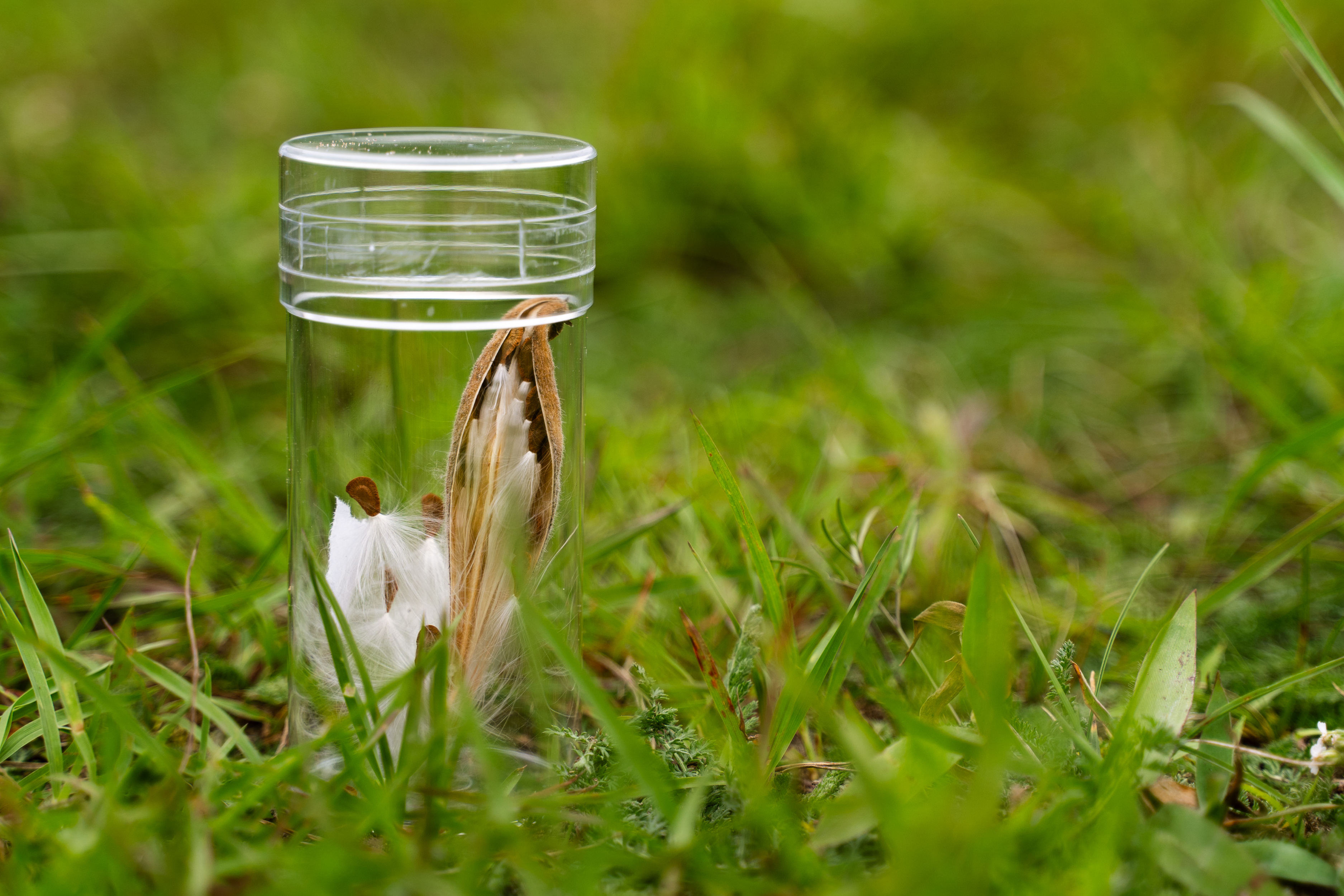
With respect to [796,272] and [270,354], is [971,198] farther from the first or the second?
[270,354]

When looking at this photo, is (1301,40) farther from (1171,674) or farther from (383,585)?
(383,585)

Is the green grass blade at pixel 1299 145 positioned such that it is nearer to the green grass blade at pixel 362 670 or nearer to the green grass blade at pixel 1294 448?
the green grass blade at pixel 1294 448

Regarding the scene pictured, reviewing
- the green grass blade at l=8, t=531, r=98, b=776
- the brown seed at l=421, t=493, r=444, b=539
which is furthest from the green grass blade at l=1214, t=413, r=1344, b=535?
the green grass blade at l=8, t=531, r=98, b=776

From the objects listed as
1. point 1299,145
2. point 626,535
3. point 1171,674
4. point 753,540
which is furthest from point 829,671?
point 1299,145

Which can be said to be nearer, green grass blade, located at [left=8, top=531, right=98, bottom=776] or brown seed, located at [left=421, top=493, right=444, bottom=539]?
green grass blade, located at [left=8, top=531, right=98, bottom=776]

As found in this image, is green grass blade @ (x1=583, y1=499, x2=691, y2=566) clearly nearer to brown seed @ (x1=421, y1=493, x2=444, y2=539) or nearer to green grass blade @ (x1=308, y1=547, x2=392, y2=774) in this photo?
brown seed @ (x1=421, y1=493, x2=444, y2=539)

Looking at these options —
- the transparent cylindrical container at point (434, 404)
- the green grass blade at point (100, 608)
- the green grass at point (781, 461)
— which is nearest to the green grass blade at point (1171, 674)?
the green grass at point (781, 461)

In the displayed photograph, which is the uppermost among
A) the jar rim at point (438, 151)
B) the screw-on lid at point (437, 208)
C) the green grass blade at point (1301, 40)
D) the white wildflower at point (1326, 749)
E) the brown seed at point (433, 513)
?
the green grass blade at point (1301, 40)
